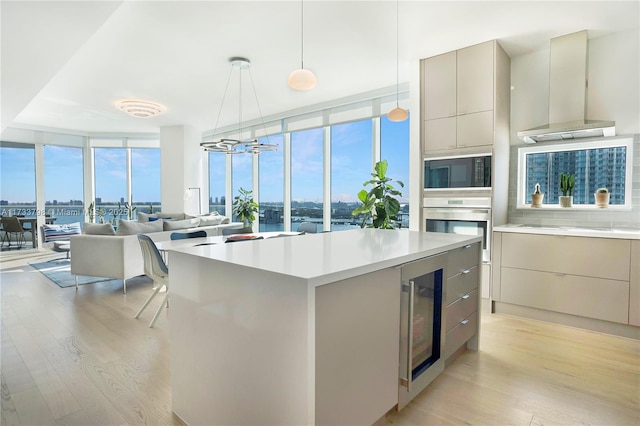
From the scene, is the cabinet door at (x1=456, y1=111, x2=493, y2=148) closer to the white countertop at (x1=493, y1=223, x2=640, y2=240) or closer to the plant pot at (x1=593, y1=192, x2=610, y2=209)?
the white countertop at (x1=493, y1=223, x2=640, y2=240)

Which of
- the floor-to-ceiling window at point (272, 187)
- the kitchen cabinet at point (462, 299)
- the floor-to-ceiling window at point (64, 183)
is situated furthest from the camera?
the floor-to-ceiling window at point (64, 183)

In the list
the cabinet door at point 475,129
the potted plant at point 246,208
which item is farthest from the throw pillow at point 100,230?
the cabinet door at point 475,129

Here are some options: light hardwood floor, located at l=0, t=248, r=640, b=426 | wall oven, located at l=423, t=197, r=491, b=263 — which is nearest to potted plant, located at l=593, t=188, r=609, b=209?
wall oven, located at l=423, t=197, r=491, b=263

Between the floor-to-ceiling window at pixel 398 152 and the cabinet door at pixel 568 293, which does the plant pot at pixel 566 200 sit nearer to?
the cabinet door at pixel 568 293

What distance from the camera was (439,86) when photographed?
4035 mm

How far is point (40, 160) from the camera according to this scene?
27.4 ft

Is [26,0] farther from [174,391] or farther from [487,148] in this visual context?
[487,148]

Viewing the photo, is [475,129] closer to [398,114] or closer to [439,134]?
[439,134]

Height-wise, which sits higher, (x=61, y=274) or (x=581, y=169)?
(x=581, y=169)

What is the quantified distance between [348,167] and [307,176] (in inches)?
41.4

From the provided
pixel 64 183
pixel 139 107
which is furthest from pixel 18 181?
pixel 139 107

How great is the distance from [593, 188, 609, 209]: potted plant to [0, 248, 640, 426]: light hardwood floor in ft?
4.36

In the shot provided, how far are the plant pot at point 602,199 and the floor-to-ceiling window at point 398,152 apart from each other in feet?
7.72

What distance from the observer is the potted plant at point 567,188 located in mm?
3682
